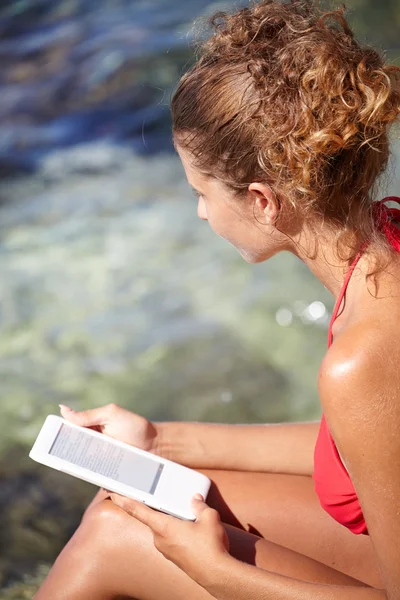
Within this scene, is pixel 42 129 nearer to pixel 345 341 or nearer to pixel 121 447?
pixel 121 447

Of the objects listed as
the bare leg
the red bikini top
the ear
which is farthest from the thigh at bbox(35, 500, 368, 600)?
the ear

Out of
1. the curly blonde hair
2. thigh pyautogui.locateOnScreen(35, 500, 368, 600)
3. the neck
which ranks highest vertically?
the curly blonde hair

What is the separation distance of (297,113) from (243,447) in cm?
87

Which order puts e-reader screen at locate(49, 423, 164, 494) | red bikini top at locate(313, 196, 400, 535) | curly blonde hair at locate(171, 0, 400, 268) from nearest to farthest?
curly blonde hair at locate(171, 0, 400, 268), red bikini top at locate(313, 196, 400, 535), e-reader screen at locate(49, 423, 164, 494)

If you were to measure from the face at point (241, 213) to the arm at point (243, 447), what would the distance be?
1.58ft

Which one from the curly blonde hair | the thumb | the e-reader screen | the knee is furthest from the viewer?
the thumb

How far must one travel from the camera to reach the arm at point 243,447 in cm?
201

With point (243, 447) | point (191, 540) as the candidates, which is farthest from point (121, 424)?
point (191, 540)

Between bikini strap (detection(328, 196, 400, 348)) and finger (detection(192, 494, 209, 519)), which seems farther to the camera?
finger (detection(192, 494, 209, 519))

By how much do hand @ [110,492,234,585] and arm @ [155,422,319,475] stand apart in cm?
27

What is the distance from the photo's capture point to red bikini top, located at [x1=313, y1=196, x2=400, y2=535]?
63.8 inches

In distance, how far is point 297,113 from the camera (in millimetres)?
1516

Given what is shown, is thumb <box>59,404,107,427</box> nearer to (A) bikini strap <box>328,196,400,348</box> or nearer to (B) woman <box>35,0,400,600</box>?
(B) woman <box>35,0,400,600</box>

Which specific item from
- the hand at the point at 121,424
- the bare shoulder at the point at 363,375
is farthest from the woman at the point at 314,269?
the hand at the point at 121,424
